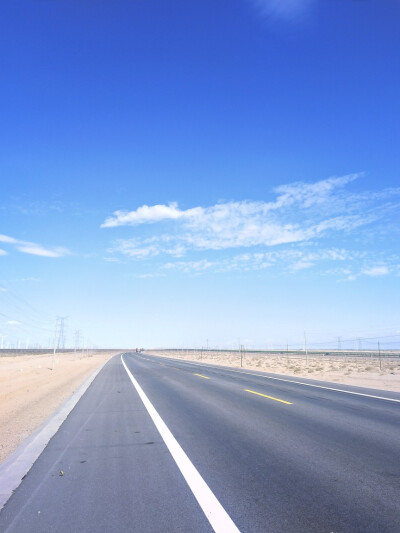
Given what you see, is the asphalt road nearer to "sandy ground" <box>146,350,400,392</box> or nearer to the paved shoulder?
the paved shoulder

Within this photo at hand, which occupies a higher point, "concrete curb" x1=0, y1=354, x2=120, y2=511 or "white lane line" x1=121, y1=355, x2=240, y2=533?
"white lane line" x1=121, y1=355, x2=240, y2=533

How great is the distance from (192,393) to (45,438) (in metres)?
8.41

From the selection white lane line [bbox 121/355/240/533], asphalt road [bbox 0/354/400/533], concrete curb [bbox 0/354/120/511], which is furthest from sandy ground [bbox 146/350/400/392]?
concrete curb [bbox 0/354/120/511]

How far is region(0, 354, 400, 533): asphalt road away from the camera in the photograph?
400cm

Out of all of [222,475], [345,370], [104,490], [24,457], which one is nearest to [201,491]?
[222,475]

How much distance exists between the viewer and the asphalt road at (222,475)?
4.00 m

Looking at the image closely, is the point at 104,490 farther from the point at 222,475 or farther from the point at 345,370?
the point at 345,370

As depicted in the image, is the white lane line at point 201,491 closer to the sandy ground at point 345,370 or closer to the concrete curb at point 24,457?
the concrete curb at point 24,457

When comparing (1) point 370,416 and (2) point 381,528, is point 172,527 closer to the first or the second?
(2) point 381,528

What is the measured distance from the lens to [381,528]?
12.3 ft

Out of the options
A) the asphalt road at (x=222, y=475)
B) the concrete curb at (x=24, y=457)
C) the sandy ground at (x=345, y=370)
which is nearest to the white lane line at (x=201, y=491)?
the asphalt road at (x=222, y=475)

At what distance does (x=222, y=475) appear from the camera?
17.6ft


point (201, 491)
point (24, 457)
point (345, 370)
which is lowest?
point (24, 457)

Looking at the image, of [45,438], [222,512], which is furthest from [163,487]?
[45,438]
